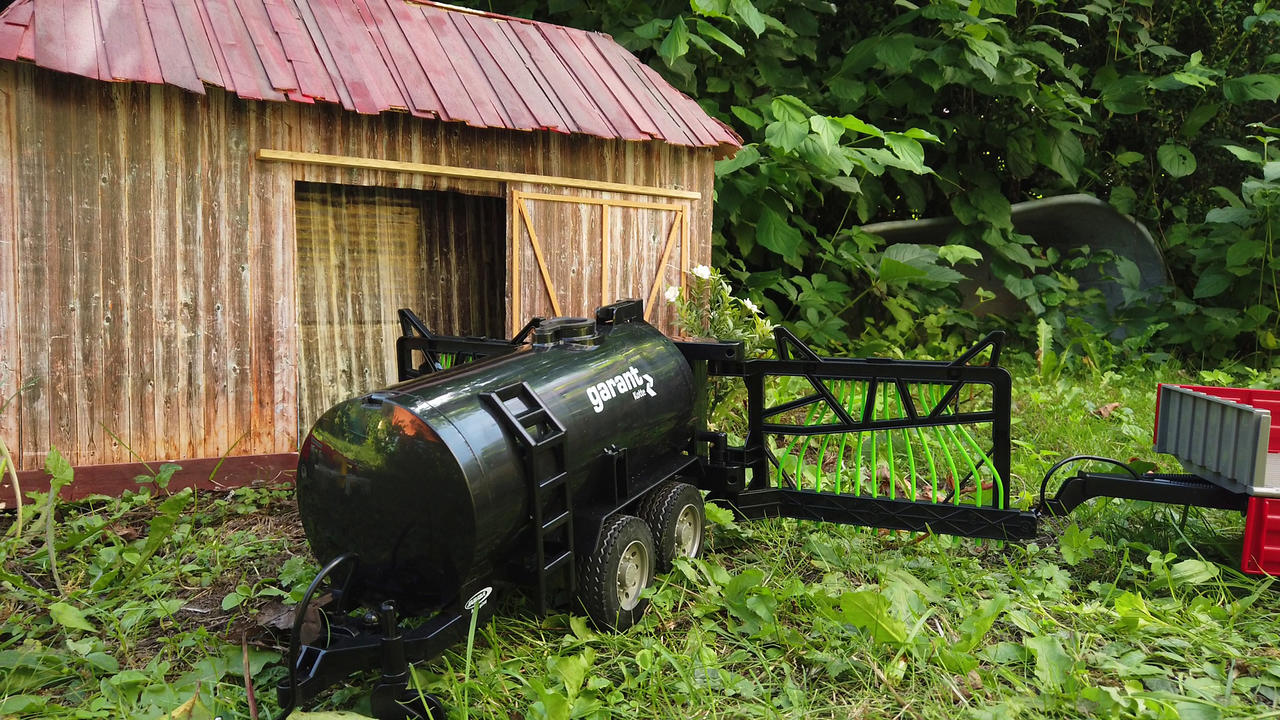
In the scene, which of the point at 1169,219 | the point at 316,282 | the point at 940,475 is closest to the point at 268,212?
the point at 316,282

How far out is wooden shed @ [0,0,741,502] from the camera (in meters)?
4.91

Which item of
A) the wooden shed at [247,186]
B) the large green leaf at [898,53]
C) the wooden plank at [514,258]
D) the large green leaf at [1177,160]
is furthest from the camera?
the large green leaf at [1177,160]

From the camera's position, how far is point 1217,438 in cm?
392

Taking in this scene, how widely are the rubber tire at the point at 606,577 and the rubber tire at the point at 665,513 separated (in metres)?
0.34

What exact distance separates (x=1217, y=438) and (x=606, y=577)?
2828mm

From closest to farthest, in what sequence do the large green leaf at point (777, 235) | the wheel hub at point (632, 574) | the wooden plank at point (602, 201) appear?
the wheel hub at point (632, 574)
the wooden plank at point (602, 201)
the large green leaf at point (777, 235)

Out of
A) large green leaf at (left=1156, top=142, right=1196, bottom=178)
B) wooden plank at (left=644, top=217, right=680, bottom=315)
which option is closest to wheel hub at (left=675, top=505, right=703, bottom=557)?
wooden plank at (left=644, top=217, right=680, bottom=315)

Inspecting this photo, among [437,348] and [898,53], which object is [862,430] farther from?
[898,53]

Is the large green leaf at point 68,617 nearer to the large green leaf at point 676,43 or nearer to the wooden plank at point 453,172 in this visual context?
the wooden plank at point 453,172

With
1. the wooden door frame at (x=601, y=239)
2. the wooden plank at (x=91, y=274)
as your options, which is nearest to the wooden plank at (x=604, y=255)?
the wooden door frame at (x=601, y=239)

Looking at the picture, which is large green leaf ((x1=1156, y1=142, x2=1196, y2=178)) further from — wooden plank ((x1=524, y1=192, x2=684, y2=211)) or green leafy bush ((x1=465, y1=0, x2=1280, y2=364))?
wooden plank ((x1=524, y1=192, x2=684, y2=211))

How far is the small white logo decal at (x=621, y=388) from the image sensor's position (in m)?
3.66

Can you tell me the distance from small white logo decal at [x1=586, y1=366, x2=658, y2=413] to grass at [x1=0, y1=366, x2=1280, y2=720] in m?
0.84

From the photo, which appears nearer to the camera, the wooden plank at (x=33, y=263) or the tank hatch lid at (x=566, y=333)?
the tank hatch lid at (x=566, y=333)
